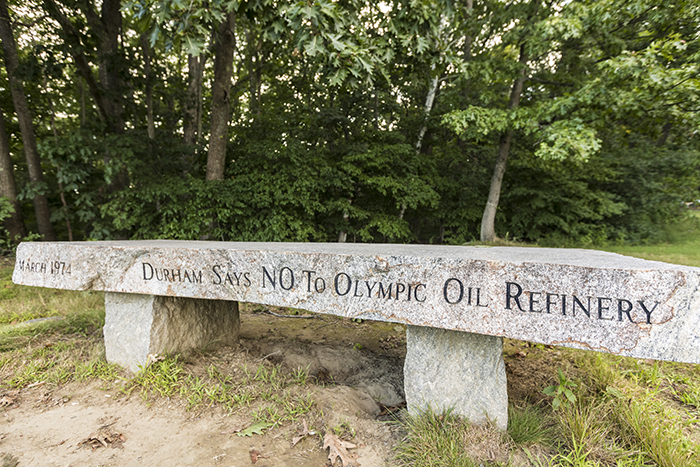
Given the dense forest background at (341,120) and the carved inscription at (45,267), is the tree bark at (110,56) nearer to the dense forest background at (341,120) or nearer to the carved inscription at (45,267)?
the dense forest background at (341,120)

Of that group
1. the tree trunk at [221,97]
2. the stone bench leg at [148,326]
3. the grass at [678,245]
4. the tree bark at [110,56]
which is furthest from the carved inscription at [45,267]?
the grass at [678,245]

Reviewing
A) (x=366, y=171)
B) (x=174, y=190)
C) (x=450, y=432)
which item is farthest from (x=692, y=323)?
(x=366, y=171)

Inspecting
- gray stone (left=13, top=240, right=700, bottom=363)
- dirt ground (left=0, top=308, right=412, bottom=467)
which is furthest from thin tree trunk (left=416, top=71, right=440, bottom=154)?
gray stone (left=13, top=240, right=700, bottom=363)

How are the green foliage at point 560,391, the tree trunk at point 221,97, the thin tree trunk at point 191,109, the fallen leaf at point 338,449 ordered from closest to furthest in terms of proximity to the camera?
the fallen leaf at point 338,449, the green foliage at point 560,391, the tree trunk at point 221,97, the thin tree trunk at point 191,109

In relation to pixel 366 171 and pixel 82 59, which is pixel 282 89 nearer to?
pixel 366 171

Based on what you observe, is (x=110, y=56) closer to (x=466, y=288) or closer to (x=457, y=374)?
(x=466, y=288)

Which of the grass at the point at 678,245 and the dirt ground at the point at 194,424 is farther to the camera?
the grass at the point at 678,245

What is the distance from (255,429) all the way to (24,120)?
307 inches

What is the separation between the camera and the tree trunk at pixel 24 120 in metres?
6.11

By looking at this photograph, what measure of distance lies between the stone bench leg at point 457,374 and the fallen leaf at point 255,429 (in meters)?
0.81

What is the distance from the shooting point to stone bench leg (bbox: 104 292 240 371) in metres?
2.51

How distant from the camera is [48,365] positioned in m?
2.59

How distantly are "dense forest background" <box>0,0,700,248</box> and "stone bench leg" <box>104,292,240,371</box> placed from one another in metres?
2.18

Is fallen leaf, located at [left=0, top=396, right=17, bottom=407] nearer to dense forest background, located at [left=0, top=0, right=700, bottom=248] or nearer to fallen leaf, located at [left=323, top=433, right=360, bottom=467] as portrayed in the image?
fallen leaf, located at [left=323, top=433, right=360, bottom=467]
